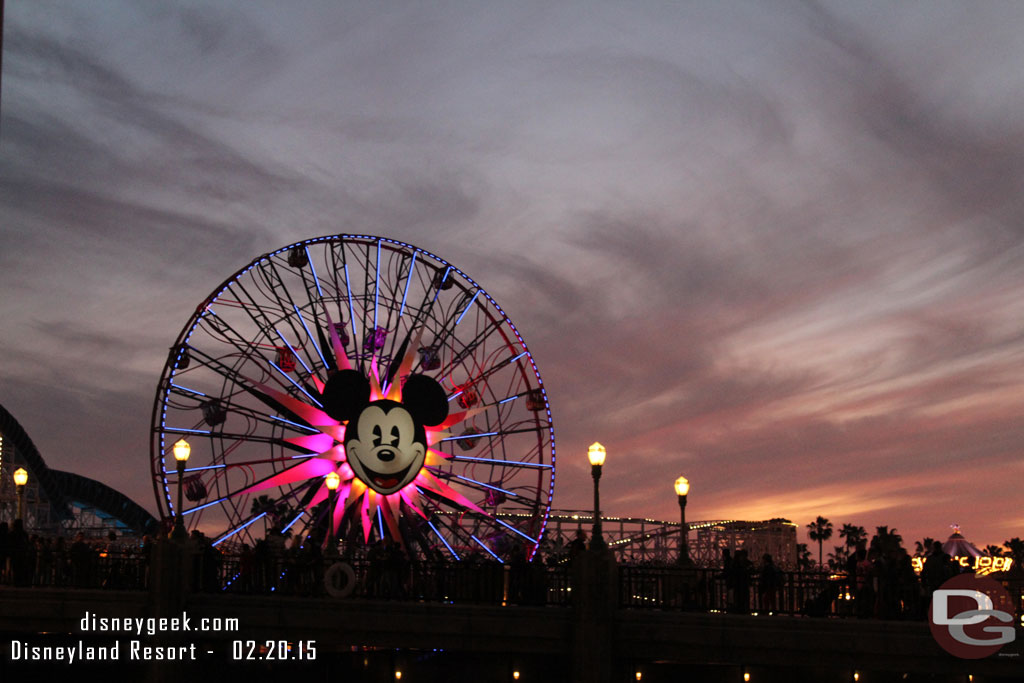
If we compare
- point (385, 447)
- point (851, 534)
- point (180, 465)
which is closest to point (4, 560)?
point (180, 465)

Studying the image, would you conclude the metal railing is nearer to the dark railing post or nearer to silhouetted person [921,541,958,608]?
silhouetted person [921,541,958,608]

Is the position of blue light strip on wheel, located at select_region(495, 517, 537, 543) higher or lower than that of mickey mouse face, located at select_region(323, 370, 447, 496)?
lower

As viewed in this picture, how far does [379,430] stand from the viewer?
36844mm

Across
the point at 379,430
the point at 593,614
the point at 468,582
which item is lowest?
the point at 593,614

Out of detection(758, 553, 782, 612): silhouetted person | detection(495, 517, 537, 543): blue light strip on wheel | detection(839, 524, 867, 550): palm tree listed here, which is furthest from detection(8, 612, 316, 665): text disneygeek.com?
detection(839, 524, 867, 550): palm tree

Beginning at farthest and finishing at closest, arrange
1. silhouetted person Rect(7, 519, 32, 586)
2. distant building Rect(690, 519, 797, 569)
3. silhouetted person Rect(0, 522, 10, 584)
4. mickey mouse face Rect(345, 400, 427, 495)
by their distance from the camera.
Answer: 1. distant building Rect(690, 519, 797, 569)
2. mickey mouse face Rect(345, 400, 427, 495)
3. silhouetted person Rect(0, 522, 10, 584)
4. silhouetted person Rect(7, 519, 32, 586)

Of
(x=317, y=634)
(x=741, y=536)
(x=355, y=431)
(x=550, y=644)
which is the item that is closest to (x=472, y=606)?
(x=550, y=644)

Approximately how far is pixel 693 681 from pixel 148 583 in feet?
43.7

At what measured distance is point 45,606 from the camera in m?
26.1

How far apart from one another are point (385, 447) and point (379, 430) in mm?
576

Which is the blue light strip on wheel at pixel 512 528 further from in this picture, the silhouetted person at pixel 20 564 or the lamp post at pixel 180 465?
the silhouetted person at pixel 20 564

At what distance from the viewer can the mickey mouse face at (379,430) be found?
3625cm

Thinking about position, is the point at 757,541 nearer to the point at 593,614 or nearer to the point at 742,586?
the point at 742,586

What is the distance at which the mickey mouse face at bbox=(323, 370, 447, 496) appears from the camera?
3625cm
